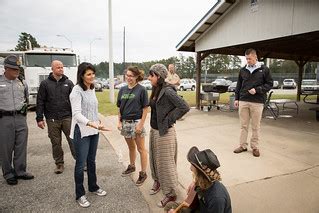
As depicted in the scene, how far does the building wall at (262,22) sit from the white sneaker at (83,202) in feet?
22.7

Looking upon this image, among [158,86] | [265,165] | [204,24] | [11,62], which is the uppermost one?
[204,24]

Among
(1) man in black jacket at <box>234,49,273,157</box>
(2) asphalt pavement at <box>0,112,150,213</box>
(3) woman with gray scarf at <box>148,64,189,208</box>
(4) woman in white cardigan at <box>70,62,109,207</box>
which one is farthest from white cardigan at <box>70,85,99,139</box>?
Answer: (1) man in black jacket at <box>234,49,273,157</box>

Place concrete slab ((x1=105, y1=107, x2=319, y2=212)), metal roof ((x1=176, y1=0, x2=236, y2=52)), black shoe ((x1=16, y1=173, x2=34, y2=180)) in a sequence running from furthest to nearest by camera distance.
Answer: metal roof ((x1=176, y1=0, x2=236, y2=52)), black shoe ((x1=16, y1=173, x2=34, y2=180)), concrete slab ((x1=105, y1=107, x2=319, y2=212))

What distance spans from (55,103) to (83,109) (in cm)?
128

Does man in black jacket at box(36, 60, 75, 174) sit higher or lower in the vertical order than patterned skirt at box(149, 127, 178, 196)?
higher

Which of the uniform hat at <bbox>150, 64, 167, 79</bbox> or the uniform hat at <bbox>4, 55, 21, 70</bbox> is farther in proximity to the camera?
the uniform hat at <bbox>4, 55, 21, 70</bbox>

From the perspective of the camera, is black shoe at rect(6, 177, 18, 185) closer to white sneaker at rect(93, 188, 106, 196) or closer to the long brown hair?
white sneaker at rect(93, 188, 106, 196)

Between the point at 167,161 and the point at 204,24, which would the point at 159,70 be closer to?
the point at 167,161

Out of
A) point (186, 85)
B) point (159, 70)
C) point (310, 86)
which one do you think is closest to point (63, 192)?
point (159, 70)

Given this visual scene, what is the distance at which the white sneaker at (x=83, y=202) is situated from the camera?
3254mm

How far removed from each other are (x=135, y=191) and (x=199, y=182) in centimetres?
189

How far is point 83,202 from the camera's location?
3.28 metres

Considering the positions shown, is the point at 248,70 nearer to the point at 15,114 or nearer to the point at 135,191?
the point at 135,191

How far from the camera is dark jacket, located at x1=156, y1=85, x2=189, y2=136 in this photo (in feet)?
10.2
